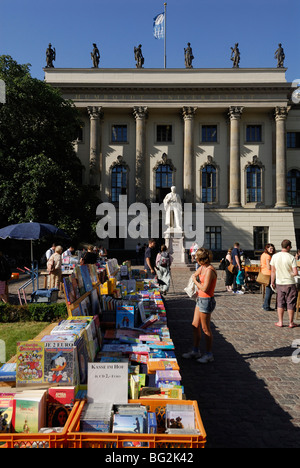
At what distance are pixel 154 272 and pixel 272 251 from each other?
3.90 m

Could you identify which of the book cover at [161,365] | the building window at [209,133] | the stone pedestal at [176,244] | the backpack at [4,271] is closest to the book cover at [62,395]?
the book cover at [161,365]

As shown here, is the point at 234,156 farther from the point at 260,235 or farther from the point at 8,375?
the point at 8,375

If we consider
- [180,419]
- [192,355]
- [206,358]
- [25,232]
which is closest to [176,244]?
[25,232]

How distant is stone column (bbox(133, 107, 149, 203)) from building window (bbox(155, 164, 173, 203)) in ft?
6.43

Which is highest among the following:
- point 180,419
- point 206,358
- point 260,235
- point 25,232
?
point 260,235

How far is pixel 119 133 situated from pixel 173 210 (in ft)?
50.8

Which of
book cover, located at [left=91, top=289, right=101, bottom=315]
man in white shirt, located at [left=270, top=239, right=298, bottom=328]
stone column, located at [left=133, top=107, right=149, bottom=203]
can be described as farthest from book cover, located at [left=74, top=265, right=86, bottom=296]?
stone column, located at [left=133, top=107, right=149, bottom=203]

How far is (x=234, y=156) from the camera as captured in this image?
35.7 m

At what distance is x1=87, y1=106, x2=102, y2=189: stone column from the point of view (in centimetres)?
3553

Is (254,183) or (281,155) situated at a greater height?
(281,155)

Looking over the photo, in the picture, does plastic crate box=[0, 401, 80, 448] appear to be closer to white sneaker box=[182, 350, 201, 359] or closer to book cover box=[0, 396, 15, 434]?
book cover box=[0, 396, 15, 434]

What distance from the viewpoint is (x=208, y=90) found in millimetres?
35469

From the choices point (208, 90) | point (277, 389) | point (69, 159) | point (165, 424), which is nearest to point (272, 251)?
point (277, 389)
